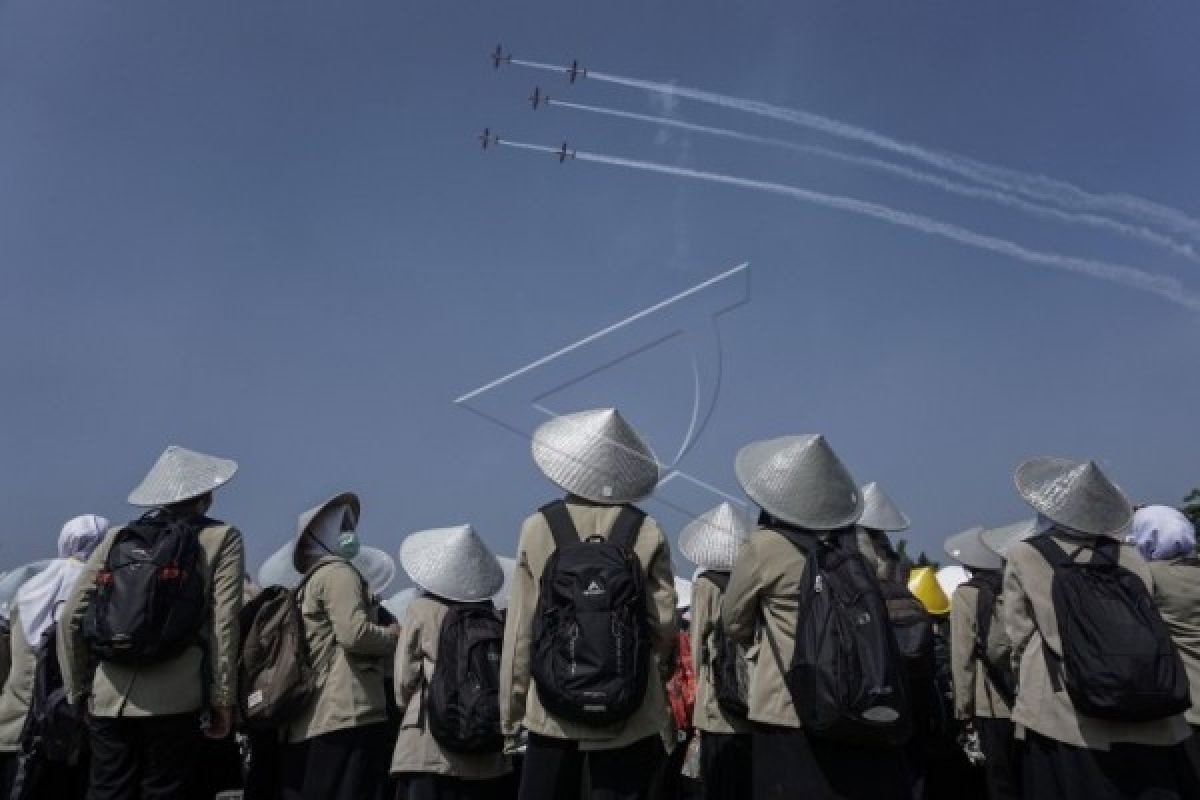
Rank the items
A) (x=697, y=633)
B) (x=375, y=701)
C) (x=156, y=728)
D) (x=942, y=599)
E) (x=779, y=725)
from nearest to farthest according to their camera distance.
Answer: (x=779, y=725) → (x=156, y=728) → (x=375, y=701) → (x=697, y=633) → (x=942, y=599)

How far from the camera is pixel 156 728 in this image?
20.0ft

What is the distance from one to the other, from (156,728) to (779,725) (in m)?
3.80

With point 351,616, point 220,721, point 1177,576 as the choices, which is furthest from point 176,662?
point 1177,576

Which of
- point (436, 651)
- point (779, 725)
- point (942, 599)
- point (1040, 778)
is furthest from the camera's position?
point (942, 599)

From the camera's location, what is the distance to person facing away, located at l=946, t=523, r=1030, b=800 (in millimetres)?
7605

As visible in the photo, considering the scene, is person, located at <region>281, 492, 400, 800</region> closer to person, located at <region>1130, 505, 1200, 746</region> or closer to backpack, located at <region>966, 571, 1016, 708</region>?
backpack, located at <region>966, 571, 1016, 708</region>

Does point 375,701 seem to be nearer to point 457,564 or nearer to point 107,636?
point 457,564

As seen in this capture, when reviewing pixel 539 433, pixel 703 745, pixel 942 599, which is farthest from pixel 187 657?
pixel 942 599

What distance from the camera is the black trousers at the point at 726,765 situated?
313 inches

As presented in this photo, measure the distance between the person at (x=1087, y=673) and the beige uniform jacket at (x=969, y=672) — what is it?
200 cm

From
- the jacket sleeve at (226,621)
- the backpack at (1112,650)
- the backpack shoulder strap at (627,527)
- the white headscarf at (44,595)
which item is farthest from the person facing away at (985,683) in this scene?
the white headscarf at (44,595)

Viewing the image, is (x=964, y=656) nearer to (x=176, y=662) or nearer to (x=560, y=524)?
(x=560, y=524)

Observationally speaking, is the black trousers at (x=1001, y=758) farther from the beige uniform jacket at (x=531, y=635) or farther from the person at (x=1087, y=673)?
the beige uniform jacket at (x=531, y=635)

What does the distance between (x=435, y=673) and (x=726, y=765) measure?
2.72 meters
